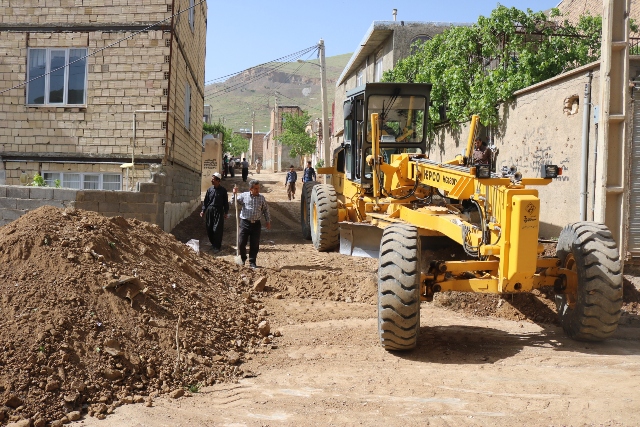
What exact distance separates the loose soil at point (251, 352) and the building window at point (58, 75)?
254 inches

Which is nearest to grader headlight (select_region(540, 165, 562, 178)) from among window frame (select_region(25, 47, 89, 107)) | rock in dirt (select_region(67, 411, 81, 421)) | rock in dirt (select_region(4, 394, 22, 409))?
rock in dirt (select_region(67, 411, 81, 421))

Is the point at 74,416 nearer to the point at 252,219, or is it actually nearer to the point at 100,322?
the point at 100,322

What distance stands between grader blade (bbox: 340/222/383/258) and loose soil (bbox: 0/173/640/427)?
1.78 m

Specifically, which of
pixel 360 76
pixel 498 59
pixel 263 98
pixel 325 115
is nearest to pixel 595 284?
pixel 498 59

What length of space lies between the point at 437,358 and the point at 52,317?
136 inches

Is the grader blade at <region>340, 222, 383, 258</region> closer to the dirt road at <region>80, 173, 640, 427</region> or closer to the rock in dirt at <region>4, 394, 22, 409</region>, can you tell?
the dirt road at <region>80, 173, 640, 427</region>

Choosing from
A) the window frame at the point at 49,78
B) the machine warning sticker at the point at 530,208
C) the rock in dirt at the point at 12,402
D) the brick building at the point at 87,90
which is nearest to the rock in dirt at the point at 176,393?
the rock in dirt at the point at 12,402

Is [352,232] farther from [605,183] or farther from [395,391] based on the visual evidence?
[395,391]

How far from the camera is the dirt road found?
4496 mm

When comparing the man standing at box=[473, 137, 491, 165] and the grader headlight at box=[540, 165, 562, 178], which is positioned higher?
the man standing at box=[473, 137, 491, 165]

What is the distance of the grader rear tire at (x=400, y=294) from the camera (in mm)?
5758

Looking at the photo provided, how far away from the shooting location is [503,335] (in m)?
6.75

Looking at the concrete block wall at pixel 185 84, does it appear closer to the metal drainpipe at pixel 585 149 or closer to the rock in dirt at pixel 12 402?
Result: the metal drainpipe at pixel 585 149

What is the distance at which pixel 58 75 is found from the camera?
13.8 m
